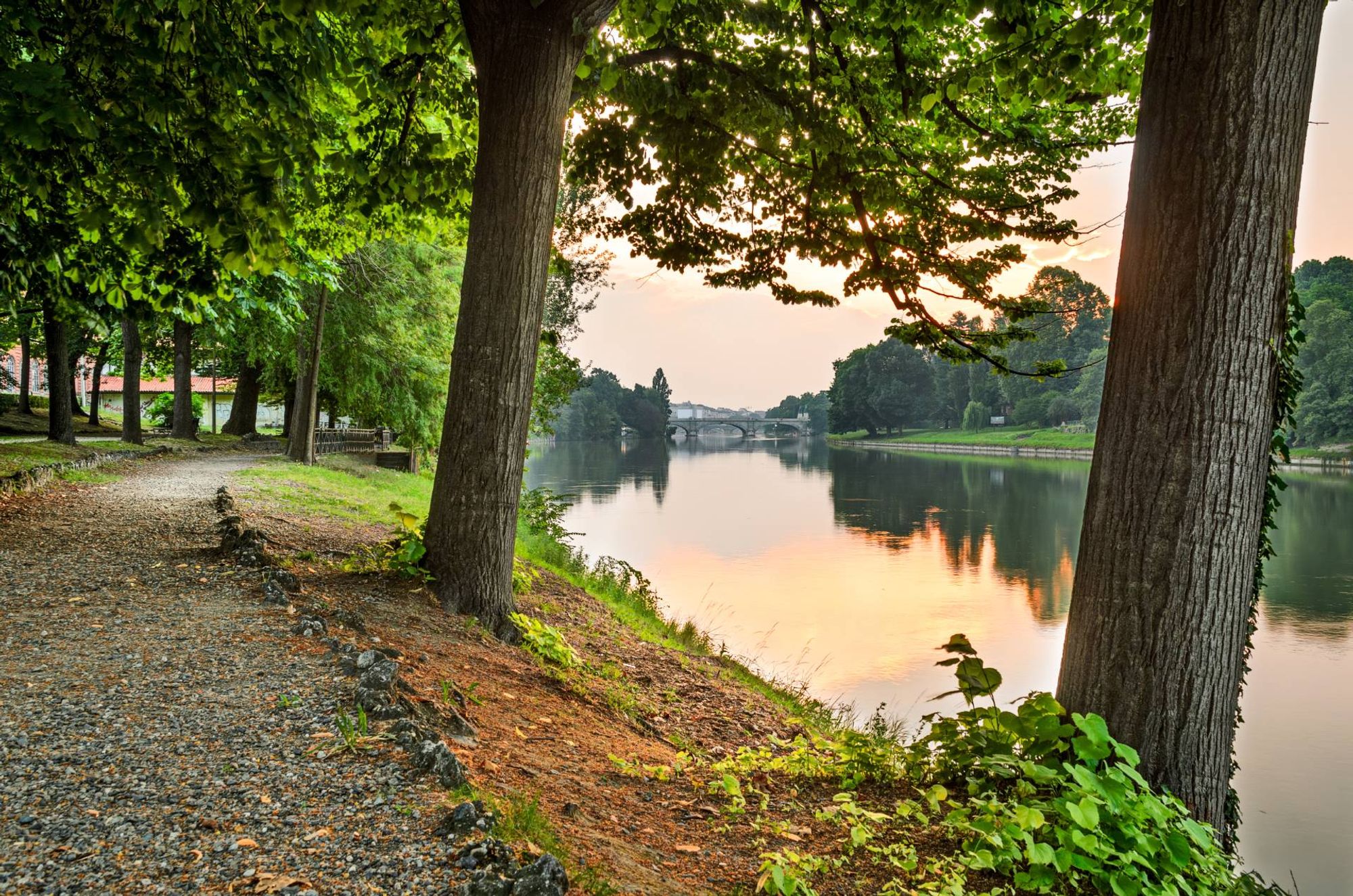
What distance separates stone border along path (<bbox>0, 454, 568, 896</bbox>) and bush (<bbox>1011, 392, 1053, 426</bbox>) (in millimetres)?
78194

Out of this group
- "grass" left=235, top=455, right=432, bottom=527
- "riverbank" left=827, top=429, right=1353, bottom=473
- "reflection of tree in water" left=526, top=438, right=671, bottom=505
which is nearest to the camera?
"grass" left=235, top=455, right=432, bottom=527

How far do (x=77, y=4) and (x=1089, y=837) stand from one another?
732 centimetres

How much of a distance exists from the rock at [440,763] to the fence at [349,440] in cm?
2270

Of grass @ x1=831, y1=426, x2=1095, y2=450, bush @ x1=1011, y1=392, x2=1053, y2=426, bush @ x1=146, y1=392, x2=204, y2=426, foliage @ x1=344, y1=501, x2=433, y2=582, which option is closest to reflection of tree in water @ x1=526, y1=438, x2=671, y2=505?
bush @ x1=146, y1=392, x2=204, y2=426

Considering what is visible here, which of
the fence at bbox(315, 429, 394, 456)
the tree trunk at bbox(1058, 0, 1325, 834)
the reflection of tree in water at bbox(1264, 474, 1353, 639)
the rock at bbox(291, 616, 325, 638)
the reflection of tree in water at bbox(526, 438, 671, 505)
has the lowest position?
the reflection of tree in water at bbox(526, 438, 671, 505)

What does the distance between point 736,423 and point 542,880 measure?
108m

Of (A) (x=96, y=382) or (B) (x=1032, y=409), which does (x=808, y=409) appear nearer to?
(B) (x=1032, y=409)

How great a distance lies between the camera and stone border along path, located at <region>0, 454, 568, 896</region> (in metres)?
2.44

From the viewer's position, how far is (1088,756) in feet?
11.1

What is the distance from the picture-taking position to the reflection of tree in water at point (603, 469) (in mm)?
39000

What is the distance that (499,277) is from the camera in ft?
19.4

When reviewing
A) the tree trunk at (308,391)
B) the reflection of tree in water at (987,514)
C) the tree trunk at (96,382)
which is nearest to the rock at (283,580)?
the tree trunk at (308,391)

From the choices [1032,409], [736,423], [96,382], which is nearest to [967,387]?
[1032,409]

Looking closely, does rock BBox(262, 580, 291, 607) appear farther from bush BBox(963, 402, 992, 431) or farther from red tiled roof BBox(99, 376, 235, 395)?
bush BBox(963, 402, 992, 431)
